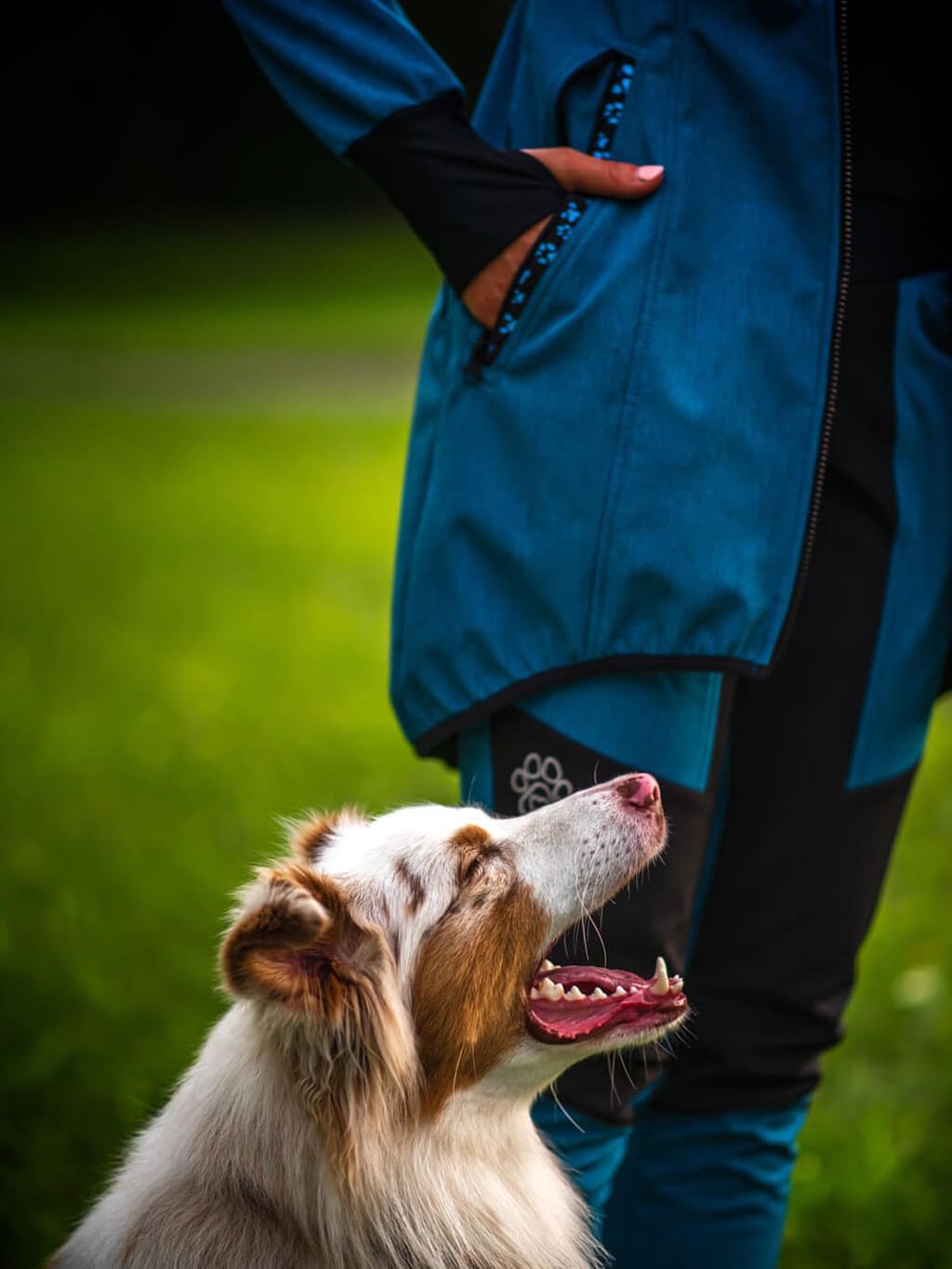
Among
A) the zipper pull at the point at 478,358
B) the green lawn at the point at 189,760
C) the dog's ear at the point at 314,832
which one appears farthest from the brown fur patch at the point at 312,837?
the green lawn at the point at 189,760

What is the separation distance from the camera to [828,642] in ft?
7.12

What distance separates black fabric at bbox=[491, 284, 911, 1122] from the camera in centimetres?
208

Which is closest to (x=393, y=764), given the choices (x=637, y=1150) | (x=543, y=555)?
(x=637, y=1150)

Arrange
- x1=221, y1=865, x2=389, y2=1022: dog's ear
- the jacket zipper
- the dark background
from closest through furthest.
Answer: x1=221, y1=865, x2=389, y2=1022: dog's ear
the jacket zipper
the dark background

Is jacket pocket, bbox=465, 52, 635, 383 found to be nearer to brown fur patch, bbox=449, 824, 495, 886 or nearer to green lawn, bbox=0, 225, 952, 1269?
brown fur patch, bbox=449, 824, 495, 886

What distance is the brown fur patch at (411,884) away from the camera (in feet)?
6.72

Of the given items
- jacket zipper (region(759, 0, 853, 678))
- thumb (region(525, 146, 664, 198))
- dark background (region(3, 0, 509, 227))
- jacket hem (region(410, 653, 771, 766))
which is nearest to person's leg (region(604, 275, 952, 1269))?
jacket zipper (region(759, 0, 853, 678))

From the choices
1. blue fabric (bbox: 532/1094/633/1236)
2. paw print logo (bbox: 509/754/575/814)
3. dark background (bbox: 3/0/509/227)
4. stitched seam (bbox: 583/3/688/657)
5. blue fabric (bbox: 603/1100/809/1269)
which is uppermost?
dark background (bbox: 3/0/509/227)

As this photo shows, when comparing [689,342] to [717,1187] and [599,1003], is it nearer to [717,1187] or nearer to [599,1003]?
[599,1003]

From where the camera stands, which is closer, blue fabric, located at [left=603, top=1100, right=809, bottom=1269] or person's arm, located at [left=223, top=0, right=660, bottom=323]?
person's arm, located at [left=223, top=0, right=660, bottom=323]

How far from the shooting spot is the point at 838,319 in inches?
77.4

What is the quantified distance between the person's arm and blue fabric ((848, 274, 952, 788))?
50 cm

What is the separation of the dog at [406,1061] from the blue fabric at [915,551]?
1.54 feet

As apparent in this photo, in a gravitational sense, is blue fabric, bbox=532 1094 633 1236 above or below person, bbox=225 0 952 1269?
below
